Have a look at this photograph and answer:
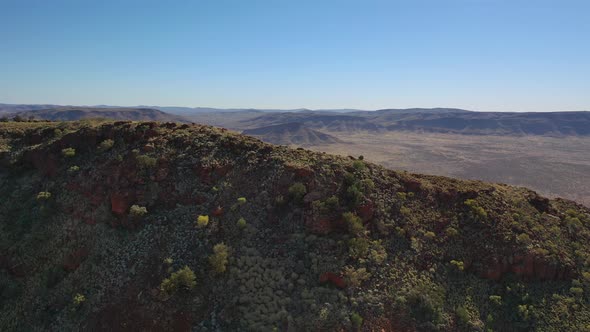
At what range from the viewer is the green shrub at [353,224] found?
20438mm

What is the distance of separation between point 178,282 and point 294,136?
534 ft

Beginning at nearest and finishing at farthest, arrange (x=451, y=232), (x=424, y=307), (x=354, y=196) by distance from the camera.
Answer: (x=424, y=307), (x=451, y=232), (x=354, y=196)

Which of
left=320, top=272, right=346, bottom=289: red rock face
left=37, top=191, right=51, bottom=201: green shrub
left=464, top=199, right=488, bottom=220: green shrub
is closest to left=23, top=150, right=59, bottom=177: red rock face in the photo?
left=37, top=191, right=51, bottom=201: green shrub

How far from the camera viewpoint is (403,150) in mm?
146250

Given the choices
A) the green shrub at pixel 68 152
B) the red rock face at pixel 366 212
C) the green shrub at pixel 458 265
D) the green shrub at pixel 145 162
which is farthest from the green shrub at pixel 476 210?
the green shrub at pixel 68 152

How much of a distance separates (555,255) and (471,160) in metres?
115

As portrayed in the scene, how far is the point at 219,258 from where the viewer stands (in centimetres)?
1831

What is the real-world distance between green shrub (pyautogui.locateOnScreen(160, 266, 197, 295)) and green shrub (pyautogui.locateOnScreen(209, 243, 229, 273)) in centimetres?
116

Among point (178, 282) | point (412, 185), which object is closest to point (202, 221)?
point (178, 282)

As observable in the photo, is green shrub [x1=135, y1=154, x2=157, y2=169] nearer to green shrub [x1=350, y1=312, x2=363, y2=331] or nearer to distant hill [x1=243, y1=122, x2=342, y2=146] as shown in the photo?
green shrub [x1=350, y1=312, x2=363, y2=331]

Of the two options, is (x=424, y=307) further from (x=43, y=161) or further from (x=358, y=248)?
(x=43, y=161)

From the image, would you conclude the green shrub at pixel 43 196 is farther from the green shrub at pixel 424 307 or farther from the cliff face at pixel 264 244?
the green shrub at pixel 424 307

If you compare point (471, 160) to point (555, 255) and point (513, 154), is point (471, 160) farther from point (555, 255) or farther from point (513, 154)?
point (555, 255)

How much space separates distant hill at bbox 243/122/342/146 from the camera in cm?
16930
